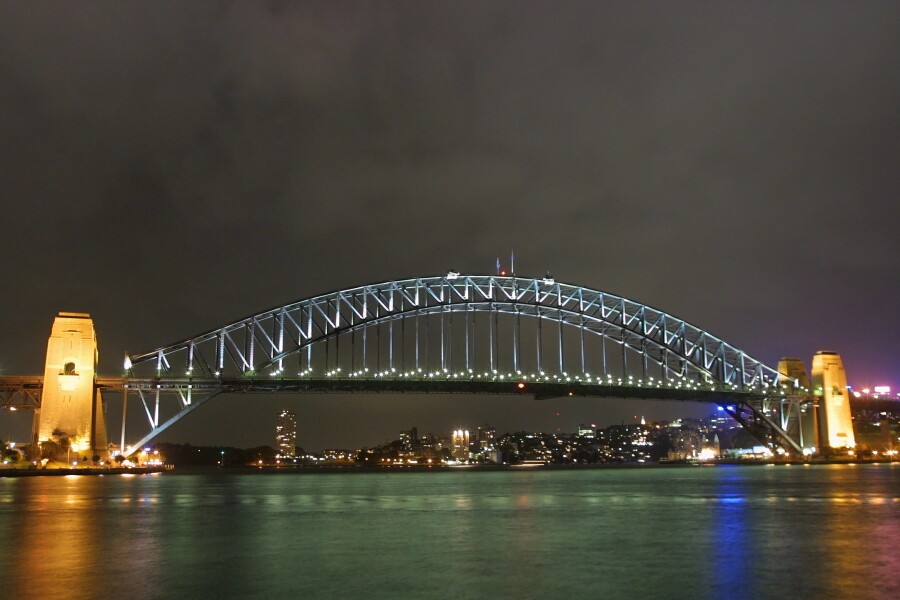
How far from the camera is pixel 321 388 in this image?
82.4 metres

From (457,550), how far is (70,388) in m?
57.2

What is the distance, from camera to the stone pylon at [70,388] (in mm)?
68312

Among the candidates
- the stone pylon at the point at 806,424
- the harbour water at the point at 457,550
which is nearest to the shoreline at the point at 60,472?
the harbour water at the point at 457,550

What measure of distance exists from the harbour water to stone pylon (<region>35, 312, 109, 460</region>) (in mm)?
35897

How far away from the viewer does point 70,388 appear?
69.0 meters

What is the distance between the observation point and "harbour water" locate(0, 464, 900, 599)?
15.3 m

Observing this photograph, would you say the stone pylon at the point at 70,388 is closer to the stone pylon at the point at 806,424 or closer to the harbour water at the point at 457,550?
the harbour water at the point at 457,550

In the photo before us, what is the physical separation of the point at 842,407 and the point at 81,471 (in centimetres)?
8196

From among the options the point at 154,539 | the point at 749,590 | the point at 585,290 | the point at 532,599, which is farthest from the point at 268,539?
the point at 585,290

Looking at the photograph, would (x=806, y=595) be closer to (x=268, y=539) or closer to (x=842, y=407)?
(x=268, y=539)

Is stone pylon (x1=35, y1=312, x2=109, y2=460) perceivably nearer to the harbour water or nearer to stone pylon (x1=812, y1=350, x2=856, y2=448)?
the harbour water

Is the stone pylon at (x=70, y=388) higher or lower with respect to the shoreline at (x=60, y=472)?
higher

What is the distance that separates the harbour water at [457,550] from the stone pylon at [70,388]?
1413 inches

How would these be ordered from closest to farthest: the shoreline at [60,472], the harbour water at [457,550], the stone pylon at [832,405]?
the harbour water at [457,550], the shoreline at [60,472], the stone pylon at [832,405]
